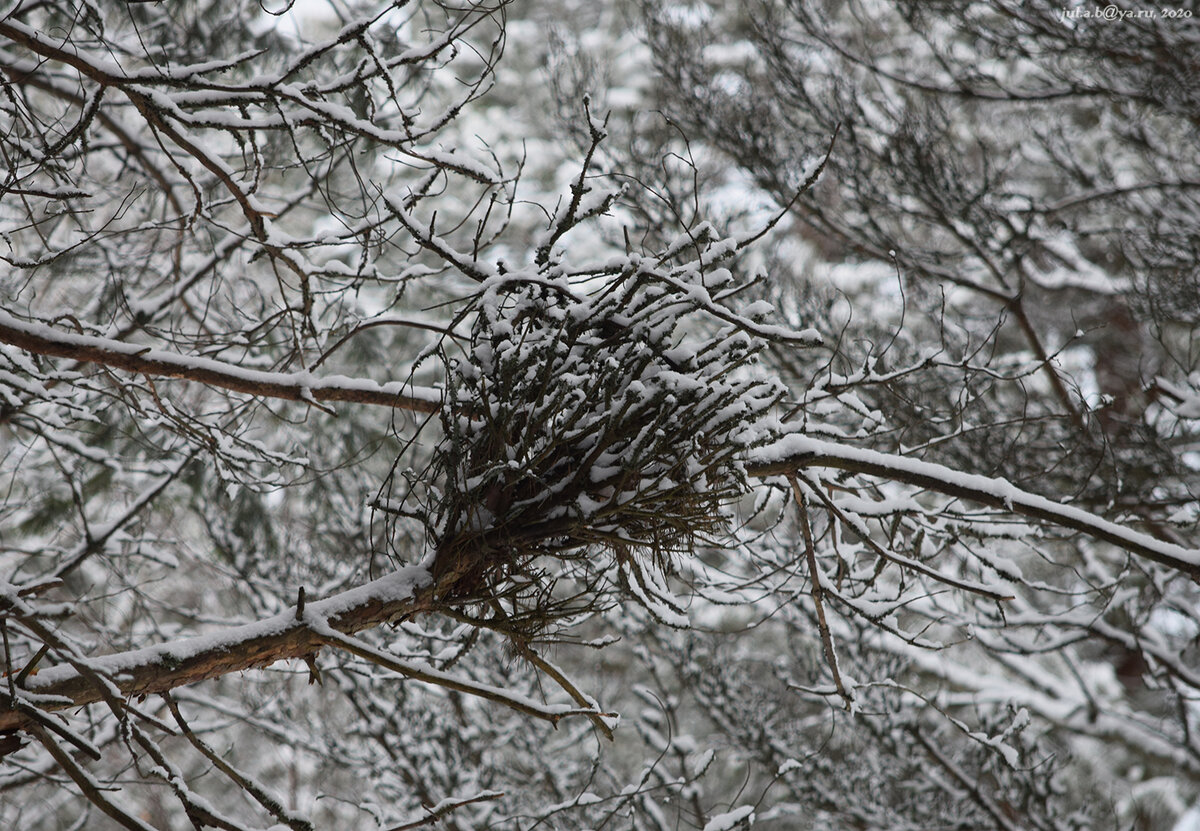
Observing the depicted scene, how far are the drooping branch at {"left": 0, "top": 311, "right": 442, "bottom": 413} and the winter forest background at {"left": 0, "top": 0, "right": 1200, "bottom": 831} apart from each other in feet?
0.03

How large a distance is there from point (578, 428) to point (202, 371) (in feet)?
3.60

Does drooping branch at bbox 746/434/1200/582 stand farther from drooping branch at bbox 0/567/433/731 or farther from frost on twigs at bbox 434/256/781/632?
drooping branch at bbox 0/567/433/731

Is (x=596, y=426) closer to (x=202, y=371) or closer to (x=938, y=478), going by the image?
(x=938, y=478)

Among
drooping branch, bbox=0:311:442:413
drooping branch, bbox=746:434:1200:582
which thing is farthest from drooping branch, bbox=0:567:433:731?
drooping branch, bbox=746:434:1200:582

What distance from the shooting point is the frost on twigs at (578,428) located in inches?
70.2

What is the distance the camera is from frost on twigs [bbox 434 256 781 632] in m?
1.78

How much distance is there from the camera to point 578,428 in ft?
5.99

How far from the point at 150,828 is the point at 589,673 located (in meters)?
7.56

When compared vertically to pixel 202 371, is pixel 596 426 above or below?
below

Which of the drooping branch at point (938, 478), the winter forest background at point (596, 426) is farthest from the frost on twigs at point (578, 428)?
the drooping branch at point (938, 478)

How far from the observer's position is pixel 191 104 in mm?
2285

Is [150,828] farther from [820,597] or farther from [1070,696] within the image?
[1070,696]

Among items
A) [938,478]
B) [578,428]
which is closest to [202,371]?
[578,428]

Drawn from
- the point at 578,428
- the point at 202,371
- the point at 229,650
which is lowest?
the point at 229,650
